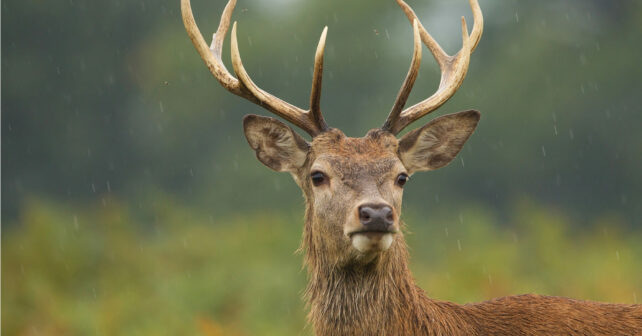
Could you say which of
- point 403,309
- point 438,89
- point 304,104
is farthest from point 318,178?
point 304,104

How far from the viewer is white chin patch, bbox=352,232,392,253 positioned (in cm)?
535

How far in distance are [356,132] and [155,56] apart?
341 inches

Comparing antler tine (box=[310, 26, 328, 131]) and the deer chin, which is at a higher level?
antler tine (box=[310, 26, 328, 131])

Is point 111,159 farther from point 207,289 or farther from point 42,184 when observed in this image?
point 207,289

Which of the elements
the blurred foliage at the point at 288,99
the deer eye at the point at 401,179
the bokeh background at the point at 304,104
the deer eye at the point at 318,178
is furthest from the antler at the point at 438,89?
the blurred foliage at the point at 288,99

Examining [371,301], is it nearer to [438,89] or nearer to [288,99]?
[438,89]

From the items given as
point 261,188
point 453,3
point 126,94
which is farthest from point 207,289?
point 453,3

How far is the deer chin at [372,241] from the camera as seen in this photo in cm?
535

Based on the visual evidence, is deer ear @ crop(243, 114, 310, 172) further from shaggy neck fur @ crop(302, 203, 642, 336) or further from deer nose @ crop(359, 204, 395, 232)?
deer nose @ crop(359, 204, 395, 232)

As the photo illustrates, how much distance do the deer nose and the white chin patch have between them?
0.04m

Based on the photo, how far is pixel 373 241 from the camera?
5.36 m

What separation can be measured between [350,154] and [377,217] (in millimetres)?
638

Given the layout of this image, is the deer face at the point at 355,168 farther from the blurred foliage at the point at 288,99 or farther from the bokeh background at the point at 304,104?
the blurred foliage at the point at 288,99

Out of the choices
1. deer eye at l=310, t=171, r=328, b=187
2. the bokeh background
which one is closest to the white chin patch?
deer eye at l=310, t=171, r=328, b=187
